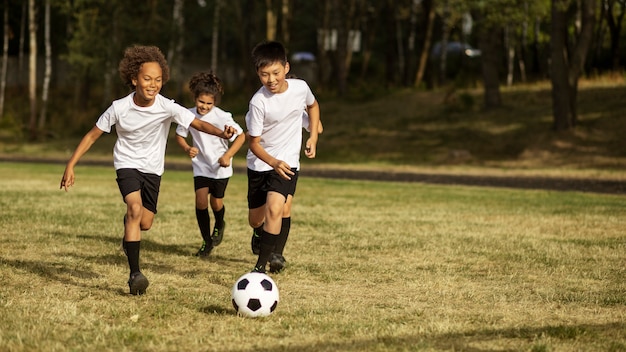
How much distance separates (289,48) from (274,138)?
4512cm

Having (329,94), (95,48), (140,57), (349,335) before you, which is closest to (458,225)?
(140,57)

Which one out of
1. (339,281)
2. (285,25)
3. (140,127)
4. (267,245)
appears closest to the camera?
(140,127)

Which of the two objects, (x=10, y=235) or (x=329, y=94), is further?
(x=329, y=94)

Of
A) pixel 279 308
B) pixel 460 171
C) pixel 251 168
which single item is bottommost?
pixel 460 171

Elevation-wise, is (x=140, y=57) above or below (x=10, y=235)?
above

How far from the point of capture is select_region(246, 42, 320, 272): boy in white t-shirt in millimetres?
8766

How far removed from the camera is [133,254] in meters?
8.35

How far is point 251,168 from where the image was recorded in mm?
9266

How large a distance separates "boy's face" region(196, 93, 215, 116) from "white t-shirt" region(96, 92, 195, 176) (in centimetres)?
225

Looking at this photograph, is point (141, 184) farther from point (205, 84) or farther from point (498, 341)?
point (498, 341)

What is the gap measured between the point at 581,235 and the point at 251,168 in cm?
554

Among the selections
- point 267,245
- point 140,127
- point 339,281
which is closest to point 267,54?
point 140,127

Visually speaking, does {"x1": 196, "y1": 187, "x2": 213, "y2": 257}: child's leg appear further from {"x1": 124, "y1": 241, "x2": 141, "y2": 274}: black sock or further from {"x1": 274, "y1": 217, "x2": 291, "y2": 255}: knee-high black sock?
{"x1": 124, "y1": 241, "x2": 141, "y2": 274}: black sock

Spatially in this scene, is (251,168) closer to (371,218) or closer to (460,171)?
(371,218)
